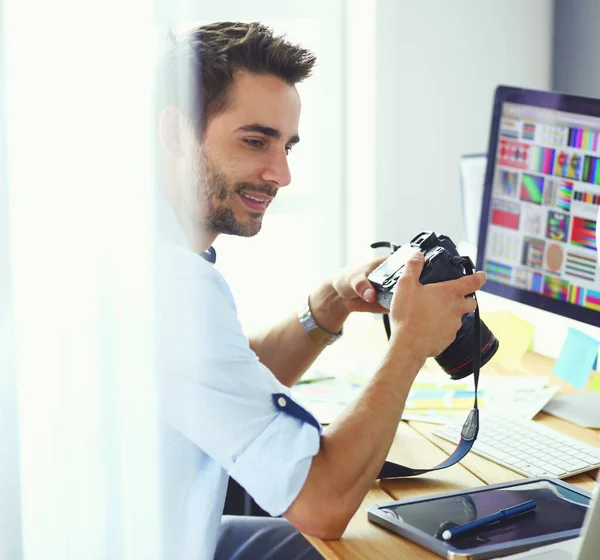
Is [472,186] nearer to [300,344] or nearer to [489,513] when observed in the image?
[300,344]

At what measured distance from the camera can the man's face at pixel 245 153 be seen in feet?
4.08

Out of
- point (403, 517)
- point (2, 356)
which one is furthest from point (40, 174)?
point (403, 517)

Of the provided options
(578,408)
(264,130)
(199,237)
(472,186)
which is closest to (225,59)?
(264,130)

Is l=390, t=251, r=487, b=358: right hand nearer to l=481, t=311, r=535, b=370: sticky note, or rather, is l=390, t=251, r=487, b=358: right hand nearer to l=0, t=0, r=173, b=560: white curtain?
l=0, t=0, r=173, b=560: white curtain

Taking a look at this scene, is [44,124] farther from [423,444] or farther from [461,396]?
[461,396]

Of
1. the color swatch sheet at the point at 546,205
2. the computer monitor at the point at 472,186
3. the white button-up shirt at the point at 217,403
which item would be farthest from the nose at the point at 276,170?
the computer monitor at the point at 472,186

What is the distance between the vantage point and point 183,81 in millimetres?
1080

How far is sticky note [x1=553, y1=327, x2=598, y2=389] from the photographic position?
1.40 m

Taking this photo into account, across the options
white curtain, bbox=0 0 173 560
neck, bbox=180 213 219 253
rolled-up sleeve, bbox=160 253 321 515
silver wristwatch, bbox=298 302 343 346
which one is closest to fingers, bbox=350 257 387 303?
silver wristwatch, bbox=298 302 343 346

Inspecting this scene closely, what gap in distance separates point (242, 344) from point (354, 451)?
17 centimetres

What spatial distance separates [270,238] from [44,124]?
5.66ft

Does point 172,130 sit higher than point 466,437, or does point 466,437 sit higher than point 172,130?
point 172,130

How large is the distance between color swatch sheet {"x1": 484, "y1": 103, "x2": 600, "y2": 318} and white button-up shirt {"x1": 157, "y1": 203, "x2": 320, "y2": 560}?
0.58 m

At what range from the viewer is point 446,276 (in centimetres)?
116
